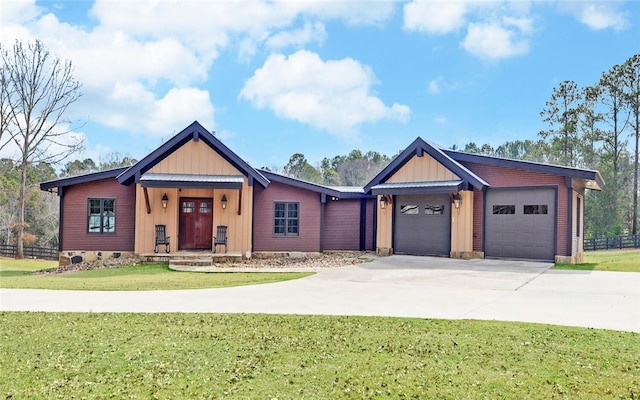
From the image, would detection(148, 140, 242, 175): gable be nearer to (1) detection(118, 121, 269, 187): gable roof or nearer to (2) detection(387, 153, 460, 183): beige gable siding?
(1) detection(118, 121, 269, 187): gable roof

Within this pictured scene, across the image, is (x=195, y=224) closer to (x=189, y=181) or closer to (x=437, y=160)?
(x=189, y=181)

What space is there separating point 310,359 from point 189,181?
1222 cm

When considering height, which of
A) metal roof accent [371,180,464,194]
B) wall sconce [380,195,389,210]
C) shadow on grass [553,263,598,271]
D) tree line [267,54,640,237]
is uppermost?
tree line [267,54,640,237]

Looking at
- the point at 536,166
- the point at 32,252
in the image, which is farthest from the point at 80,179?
the point at 536,166

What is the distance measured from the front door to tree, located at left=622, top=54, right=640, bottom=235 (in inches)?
1214

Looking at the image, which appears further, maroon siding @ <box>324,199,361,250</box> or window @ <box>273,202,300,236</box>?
maroon siding @ <box>324,199,361,250</box>

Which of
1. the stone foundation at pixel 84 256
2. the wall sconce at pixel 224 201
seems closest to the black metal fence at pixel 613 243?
the wall sconce at pixel 224 201

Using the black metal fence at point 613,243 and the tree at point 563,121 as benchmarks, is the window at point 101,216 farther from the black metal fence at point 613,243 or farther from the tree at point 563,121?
the tree at point 563,121

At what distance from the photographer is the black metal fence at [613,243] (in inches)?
1199

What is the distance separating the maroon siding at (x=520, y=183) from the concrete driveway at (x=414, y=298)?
2748 millimetres

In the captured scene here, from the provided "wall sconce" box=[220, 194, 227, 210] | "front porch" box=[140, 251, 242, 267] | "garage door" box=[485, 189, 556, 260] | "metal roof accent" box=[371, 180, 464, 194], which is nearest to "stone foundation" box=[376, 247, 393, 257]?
"metal roof accent" box=[371, 180, 464, 194]

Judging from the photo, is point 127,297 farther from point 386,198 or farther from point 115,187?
point 386,198

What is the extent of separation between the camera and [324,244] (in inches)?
765

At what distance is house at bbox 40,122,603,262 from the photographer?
1566 cm
